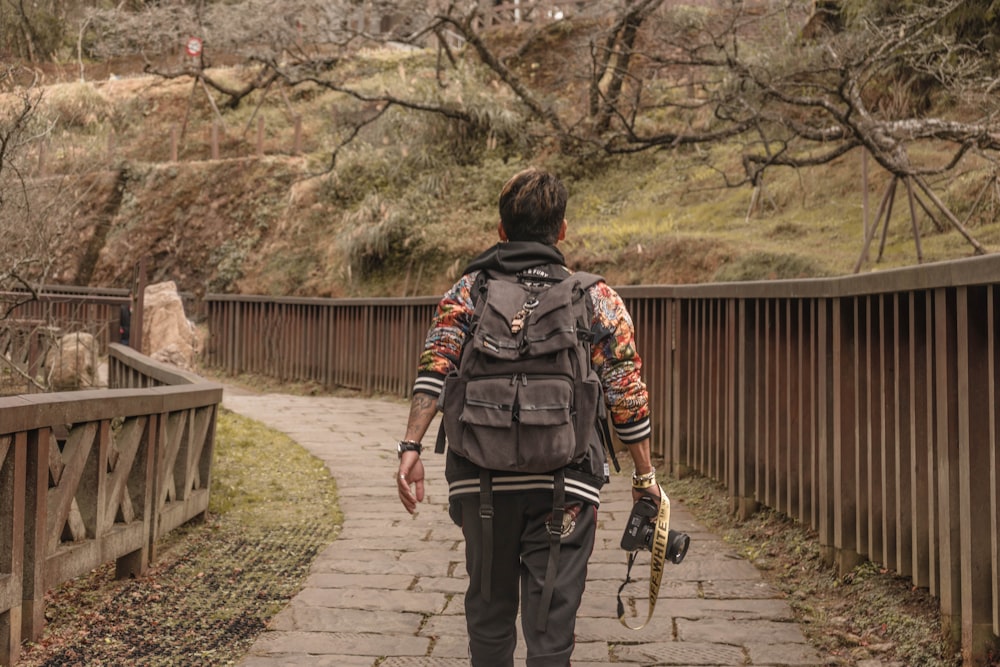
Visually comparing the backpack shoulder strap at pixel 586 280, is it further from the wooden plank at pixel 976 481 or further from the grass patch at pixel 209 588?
the grass patch at pixel 209 588

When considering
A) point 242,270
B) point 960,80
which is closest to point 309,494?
point 960,80

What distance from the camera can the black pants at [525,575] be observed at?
301cm

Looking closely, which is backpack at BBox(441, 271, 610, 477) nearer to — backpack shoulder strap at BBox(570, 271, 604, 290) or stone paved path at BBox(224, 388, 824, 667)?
backpack shoulder strap at BBox(570, 271, 604, 290)

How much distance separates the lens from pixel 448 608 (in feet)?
15.3

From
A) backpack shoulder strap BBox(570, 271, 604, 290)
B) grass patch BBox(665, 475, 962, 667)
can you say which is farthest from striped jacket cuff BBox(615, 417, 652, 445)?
grass patch BBox(665, 475, 962, 667)

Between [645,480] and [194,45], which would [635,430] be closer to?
[645,480]

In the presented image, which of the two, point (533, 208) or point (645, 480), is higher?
point (533, 208)

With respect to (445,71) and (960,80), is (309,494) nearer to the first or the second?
(960,80)

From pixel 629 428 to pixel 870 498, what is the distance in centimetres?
174

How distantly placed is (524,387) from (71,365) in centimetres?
1160

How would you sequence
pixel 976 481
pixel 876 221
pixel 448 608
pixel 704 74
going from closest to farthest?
1. pixel 976 481
2. pixel 448 608
3. pixel 876 221
4. pixel 704 74

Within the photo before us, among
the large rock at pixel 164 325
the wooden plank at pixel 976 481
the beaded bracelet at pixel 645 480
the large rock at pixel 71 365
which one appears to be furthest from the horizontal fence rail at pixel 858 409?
the large rock at pixel 164 325

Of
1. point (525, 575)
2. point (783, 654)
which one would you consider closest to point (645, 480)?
point (525, 575)

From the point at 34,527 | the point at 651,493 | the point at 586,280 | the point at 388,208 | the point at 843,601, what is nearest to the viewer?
the point at 586,280
